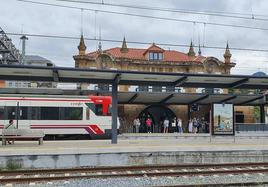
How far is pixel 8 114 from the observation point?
24266 millimetres

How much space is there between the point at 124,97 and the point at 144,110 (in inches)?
332

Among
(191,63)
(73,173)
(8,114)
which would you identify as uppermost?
(191,63)

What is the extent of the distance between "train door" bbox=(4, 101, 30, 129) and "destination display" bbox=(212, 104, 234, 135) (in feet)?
37.4

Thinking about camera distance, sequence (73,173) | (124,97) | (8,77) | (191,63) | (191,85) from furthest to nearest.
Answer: (191,63) → (124,97) → (191,85) → (8,77) → (73,173)

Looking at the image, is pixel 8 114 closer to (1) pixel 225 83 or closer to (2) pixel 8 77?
(2) pixel 8 77

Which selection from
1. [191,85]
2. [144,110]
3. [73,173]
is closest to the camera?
[73,173]

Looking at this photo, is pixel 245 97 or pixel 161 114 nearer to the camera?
pixel 245 97

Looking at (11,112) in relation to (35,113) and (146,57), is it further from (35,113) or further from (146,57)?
(146,57)

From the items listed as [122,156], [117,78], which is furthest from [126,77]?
[122,156]

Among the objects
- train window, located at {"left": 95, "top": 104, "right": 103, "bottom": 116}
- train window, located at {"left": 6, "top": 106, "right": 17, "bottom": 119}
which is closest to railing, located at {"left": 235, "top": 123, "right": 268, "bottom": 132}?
train window, located at {"left": 95, "top": 104, "right": 103, "bottom": 116}

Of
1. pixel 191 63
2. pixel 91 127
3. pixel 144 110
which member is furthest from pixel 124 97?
pixel 191 63

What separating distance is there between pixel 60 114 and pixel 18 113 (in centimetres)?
256

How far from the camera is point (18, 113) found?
2442 cm

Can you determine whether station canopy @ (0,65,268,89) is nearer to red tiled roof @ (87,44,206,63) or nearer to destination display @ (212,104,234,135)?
destination display @ (212,104,234,135)
